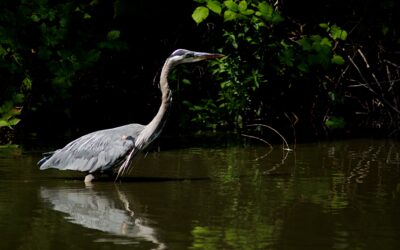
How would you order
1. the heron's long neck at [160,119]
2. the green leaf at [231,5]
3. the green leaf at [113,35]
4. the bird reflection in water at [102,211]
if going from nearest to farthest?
the bird reflection in water at [102,211] → the heron's long neck at [160,119] → the green leaf at [231,5] → the green leaf at [113,35]

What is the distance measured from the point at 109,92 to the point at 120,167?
14.9 feet

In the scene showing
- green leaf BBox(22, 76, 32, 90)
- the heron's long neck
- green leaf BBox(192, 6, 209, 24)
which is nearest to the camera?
the heron's long neck

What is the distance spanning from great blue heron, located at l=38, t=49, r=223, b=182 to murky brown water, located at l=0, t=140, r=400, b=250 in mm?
141

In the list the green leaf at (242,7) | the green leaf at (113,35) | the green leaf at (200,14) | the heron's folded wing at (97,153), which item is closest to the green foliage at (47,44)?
the green leaf at (113,35)

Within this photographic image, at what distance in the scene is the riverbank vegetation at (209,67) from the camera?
1027 cm

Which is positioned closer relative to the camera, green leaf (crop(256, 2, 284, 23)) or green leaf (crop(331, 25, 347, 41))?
green leaf (crop(256, 2, 284, 23))

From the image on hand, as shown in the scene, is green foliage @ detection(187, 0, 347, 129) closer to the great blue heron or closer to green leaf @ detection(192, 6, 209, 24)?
green leaf @ detection(192, 6, 209, 24)

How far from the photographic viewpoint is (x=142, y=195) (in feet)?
21.6

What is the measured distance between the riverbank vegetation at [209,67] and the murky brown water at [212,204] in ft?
5.85

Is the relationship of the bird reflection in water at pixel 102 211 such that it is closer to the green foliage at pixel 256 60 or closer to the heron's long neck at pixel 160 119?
the heron's long neck at pixel 160 119

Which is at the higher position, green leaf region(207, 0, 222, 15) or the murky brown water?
green leaf region(207, 0, 222, 15)

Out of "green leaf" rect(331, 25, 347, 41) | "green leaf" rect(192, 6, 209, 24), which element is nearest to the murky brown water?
"green leaf" rect(192, 6, 209, 24)

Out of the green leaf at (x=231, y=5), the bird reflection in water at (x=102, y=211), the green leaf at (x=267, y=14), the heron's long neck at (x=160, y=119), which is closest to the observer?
the bird reflection in water at (x=102, y=211)

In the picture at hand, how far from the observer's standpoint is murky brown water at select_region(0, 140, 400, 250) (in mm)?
4906
